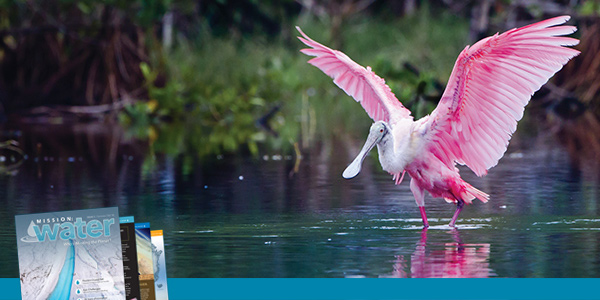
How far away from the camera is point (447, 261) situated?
→ 520 cm

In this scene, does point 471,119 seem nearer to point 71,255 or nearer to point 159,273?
point 159,273

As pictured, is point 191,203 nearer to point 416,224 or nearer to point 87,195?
point 87,195

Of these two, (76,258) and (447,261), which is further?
(447,261)

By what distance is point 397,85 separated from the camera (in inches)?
565

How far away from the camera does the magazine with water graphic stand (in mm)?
4477

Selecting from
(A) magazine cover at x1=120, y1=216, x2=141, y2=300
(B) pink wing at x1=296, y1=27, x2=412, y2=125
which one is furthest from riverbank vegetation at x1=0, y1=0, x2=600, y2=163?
(A) magazine cover at x1=120, y1=216, x2=141, y2=300

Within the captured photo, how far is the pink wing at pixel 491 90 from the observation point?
595cm

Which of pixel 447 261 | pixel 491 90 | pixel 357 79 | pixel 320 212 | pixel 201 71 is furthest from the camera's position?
pixel 201 71

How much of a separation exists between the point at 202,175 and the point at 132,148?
262 cm

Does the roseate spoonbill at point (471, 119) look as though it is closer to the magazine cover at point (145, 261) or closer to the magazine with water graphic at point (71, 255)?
the magazine cover at point (145, 261)

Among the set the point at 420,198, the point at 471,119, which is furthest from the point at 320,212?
the point at 471,119

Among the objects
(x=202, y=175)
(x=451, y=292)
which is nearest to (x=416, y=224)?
(x=451, y=292)

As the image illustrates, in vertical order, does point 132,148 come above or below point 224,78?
below

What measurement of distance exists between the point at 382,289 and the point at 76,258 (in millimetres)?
1306
